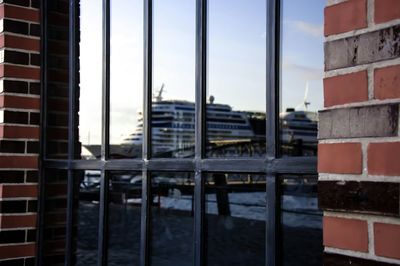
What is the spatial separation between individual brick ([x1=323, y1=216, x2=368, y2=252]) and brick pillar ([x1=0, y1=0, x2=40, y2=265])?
162cm

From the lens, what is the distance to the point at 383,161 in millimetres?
920

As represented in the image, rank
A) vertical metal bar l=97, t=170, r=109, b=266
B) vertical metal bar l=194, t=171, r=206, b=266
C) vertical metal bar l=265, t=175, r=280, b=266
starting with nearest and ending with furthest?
1. vertical metal bar l=265, t=175, r=280, b=266
2. vertical metal bar l=194, t=171, r=206, b=266
3. vertical metal bar l=97, t=170, r=109, b=266

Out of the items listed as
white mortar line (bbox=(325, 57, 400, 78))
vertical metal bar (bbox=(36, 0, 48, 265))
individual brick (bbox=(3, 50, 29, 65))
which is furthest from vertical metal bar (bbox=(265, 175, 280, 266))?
individual brick (bbox=(3, 50, 29, 65))

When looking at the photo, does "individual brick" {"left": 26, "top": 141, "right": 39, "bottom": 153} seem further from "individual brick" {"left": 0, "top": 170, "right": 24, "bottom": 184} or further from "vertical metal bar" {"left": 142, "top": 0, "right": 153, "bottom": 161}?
"vertical metal bar" {"left": 142, "top": 0, "right": 153, "bottom": 161}

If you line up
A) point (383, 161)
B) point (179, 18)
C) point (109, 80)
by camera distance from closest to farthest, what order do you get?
point (383, 161) < point (109, 80) < point (179, 18)

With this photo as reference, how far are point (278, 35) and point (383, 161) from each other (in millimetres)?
532

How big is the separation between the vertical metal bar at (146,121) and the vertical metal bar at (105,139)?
0.86ft

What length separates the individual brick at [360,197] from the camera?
2.94 ft

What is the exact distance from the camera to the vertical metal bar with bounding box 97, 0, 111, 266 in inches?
79.7

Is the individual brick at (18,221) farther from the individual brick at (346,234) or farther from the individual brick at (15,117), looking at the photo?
the individual brick at (346,234)

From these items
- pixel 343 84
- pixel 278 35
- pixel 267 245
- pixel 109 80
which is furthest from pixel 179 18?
pixel 343 84

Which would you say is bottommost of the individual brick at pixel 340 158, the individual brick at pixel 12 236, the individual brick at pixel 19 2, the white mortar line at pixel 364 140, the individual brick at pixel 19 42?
the individual brick at pixel 12 236

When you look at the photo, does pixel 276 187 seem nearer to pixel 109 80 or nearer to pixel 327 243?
pixel 327 243

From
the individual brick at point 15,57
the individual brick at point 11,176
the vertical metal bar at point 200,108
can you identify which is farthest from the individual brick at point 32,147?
the vertical metal bar at point 200,108
